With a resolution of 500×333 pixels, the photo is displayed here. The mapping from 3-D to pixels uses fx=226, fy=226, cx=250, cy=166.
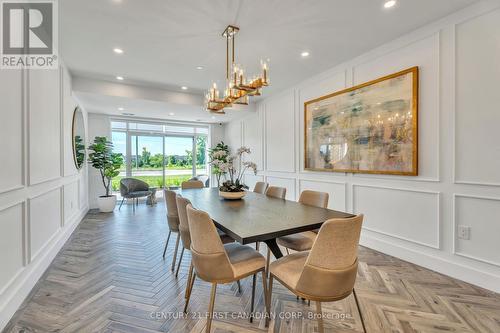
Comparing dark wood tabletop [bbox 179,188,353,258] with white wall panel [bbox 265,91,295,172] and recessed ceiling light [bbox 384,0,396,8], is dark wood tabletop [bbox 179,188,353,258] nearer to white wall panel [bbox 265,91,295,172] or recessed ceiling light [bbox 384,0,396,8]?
recessed ceiling light [bbox 384,0,396,8]

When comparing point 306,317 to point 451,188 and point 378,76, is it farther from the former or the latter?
point 378,76

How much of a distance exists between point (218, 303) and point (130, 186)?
15.2 ft

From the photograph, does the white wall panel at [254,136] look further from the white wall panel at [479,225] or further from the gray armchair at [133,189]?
the white wall panel at [479,225]

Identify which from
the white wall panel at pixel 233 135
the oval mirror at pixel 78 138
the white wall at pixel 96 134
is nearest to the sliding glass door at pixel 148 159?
the white wall at pixel 96 134

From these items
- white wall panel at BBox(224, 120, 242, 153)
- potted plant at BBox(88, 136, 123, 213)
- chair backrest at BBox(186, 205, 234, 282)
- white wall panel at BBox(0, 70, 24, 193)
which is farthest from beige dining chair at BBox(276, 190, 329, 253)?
potted plant at BBox(88, 136, 123, 213)

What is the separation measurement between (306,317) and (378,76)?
9.97 ft

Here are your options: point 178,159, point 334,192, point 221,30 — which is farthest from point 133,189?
point 334,192

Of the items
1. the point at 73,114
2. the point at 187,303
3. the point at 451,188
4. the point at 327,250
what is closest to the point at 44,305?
the point at 187,303

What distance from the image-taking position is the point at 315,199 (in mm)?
2523

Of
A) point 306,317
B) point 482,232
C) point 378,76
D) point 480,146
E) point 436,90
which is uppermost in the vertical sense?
point 378,76

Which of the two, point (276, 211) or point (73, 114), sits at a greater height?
point (73, 114)

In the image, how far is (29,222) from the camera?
2162mm

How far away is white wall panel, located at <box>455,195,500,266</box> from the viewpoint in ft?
7.06

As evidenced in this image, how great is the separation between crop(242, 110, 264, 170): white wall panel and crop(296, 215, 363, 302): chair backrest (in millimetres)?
4320
